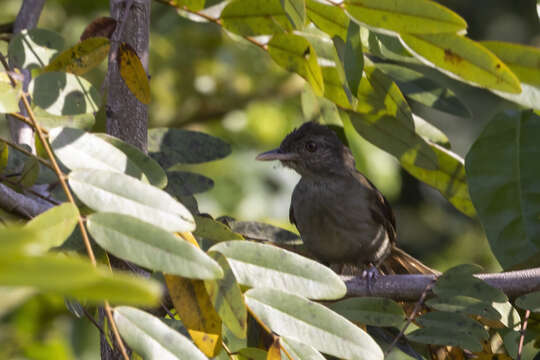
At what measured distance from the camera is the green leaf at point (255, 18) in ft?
8.91

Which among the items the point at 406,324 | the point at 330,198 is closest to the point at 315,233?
the point at 330,198

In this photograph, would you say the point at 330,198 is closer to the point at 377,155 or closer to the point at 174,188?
the point at 377,155

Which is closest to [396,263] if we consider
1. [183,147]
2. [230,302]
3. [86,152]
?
[183,147]

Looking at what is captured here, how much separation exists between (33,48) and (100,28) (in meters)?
0.29

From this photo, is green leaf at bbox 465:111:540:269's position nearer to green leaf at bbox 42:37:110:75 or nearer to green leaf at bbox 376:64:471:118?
green leaf at bbox 376:64:471:118

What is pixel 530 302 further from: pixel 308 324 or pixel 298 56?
pixel 298 56

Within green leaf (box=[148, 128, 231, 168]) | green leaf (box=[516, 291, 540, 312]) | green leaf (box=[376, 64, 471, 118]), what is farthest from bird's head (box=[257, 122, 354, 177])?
green leaf (box=[516, 291, 540, 312])

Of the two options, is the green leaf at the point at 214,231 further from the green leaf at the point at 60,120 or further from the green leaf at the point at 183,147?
the green leaf at the point at 183,147

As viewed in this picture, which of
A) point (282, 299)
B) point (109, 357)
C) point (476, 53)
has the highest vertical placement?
point (476, 53)

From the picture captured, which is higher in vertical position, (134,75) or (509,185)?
(134,75)

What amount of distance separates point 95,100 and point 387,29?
0.95 meters

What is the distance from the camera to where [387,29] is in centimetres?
204

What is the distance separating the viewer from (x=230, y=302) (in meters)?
1.78

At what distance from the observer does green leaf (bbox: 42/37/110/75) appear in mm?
2229
